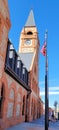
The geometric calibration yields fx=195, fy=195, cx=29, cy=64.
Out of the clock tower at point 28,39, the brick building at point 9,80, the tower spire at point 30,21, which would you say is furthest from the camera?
the tower spire at point 30,21

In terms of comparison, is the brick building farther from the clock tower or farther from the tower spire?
the tower spire

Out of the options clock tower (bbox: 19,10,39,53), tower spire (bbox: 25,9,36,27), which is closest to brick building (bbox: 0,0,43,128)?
clock tower (bbox: 19,10,39,53)

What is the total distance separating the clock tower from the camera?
3988cm

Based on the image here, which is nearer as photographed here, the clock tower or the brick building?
the brick building

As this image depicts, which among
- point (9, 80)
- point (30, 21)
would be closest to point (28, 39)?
point (30, 21)

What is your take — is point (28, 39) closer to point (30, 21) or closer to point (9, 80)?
point (30, 21)

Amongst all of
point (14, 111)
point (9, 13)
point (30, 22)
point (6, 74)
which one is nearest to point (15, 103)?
point (14, 111)

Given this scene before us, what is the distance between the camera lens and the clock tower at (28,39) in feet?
131

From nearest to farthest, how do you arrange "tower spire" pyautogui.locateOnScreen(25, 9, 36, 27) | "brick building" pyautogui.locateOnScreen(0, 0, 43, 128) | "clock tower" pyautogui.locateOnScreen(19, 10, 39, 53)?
"brick building" pyautogui.locateOnScreen(0, 0, 43, 128), "clock tower" pyautogui.locateOnScreen(19, 10, 39, 53), "tower spire" pyautogui.locateOnScreen(25, 9, 36, 27)

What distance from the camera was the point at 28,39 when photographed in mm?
→ 41406

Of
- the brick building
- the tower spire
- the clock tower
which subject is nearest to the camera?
the brick building

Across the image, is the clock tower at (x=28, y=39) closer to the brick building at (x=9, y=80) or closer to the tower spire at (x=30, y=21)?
the tower spire at (x=30, y=21)

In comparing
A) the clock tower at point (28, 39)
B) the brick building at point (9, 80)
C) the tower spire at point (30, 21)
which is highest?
the tower spire at point (30, 21)

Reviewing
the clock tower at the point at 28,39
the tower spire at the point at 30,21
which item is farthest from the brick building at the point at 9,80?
the tower spire at the point at 30,21
